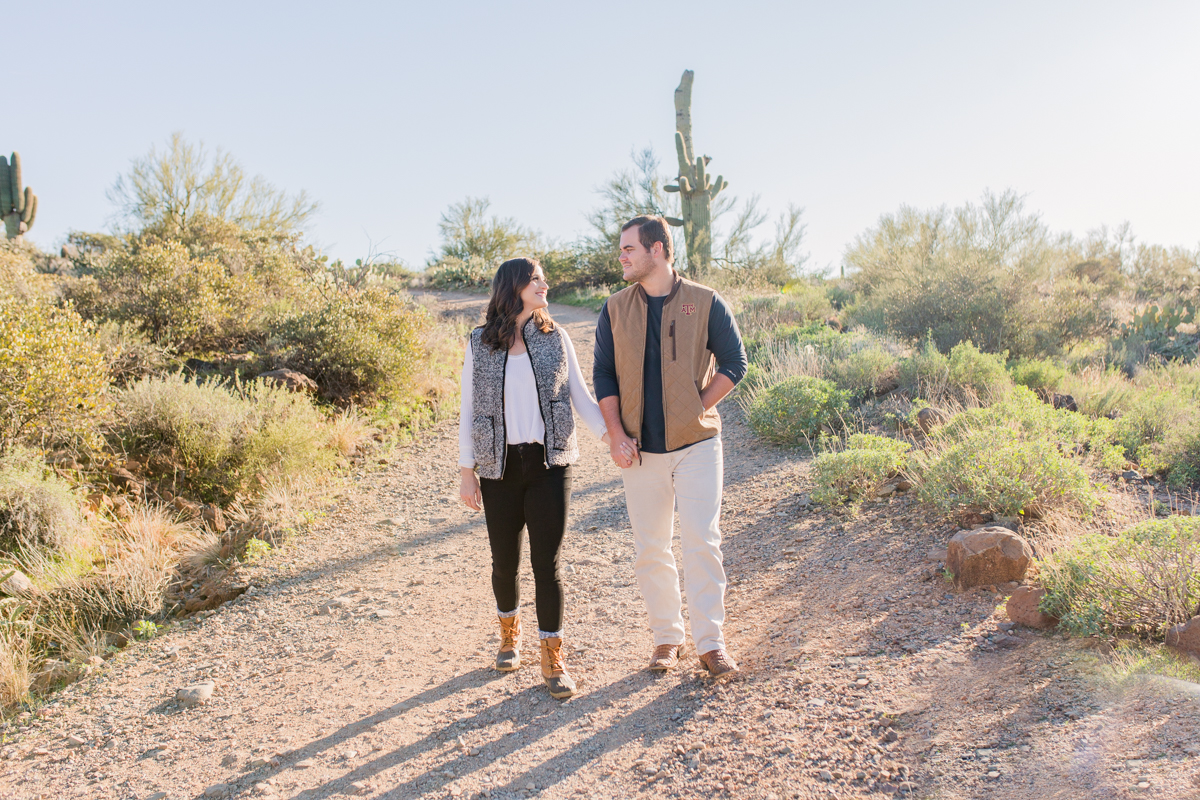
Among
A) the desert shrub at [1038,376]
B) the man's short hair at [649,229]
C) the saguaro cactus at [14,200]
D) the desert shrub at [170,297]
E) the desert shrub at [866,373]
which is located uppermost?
the saguaro cactus at [14,200]

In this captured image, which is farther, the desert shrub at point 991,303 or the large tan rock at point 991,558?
the desert shrub at point 991,303

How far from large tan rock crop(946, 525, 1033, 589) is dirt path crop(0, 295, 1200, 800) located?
0.15 m

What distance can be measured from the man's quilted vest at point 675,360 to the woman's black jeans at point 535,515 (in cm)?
43

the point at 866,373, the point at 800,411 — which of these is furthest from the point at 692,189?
the point at 800,411

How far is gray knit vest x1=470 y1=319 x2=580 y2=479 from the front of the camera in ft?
10.3

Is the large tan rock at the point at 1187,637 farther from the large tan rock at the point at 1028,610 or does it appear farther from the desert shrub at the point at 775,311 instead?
the desert shrub at the point at 775,311

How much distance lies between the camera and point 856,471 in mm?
5328

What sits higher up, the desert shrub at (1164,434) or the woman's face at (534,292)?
the woman's face at (534,292)

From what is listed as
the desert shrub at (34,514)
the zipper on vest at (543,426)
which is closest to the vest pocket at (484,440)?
the zipper on vest at (543,426)

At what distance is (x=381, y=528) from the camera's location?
6.00 meters

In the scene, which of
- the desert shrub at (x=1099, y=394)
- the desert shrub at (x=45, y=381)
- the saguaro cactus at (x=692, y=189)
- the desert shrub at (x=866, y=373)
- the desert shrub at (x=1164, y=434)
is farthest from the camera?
the saguaro cactus at (x=692, y=189)

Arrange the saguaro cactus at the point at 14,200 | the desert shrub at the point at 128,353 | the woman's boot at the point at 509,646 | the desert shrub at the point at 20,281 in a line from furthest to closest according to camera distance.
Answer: the saguaro cactus at the point at 14,200
the desert shrub at the point at 20,281
the desert shrub at the point at 128,353
the woman's boot at the point at 509,646

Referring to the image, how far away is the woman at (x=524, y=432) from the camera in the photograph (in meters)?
3.16

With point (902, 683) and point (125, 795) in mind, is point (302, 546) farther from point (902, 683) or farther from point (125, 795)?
point (902, 683)
